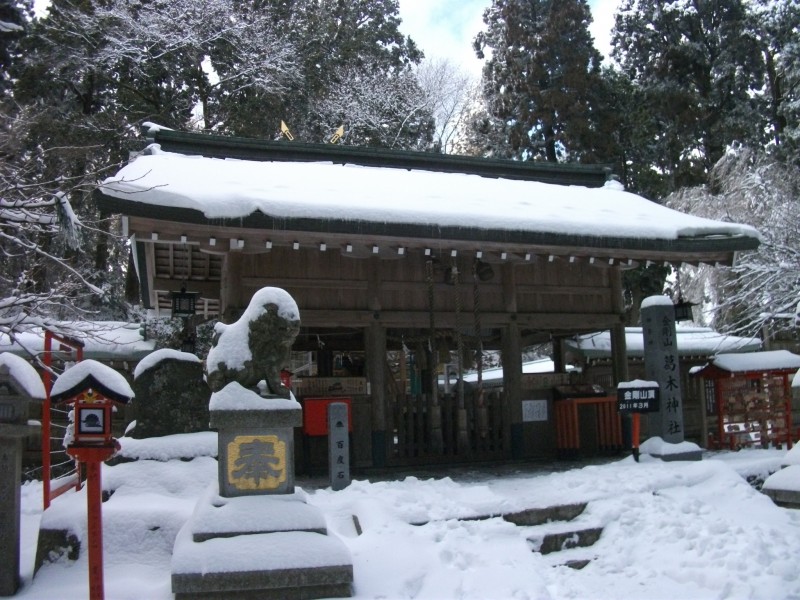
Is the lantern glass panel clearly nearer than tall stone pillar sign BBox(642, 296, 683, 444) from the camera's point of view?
No

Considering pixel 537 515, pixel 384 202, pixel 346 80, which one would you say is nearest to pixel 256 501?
pixel 537 515

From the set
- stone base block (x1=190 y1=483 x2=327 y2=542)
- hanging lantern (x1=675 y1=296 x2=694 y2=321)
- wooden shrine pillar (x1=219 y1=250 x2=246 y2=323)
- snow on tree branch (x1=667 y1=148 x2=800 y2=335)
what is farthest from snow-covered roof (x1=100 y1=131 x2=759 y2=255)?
snow on tree branch (x1=667 y1=148 x2=800 y2=335)

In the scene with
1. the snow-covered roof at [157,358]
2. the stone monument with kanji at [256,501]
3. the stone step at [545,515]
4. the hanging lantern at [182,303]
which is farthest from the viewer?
the hanging lantern at [182,303]

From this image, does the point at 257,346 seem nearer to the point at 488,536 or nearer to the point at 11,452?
the point at 11,452

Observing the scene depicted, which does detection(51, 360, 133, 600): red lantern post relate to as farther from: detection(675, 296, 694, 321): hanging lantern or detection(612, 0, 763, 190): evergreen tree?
detection(612, 0, 763, 190): evergreen tree

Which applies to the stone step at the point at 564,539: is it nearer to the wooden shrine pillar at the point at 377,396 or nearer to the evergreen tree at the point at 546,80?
the wooden shrine pillar at the point at 377,396

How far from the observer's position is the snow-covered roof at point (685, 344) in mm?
14586

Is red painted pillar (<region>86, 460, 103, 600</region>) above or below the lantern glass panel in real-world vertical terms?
below

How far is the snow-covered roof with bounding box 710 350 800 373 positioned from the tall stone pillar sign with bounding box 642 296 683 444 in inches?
102

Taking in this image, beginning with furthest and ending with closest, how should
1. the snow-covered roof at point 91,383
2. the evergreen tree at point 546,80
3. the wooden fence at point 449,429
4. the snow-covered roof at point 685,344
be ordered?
the evergreen tree at point 546,80 → the snow-covered roof at point 685,344 → the wooden fence at point 449,429 → the snow-covered roof at point 91,383

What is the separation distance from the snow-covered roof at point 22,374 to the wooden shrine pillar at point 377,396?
16.5 ft

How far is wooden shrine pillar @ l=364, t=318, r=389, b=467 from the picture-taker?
Answer: 9.62 meters

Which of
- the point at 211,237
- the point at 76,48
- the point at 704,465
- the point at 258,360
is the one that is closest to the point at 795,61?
the point at 704,465

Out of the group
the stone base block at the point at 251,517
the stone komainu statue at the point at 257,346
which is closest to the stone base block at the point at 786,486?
the stone base block at the point at 251,517
